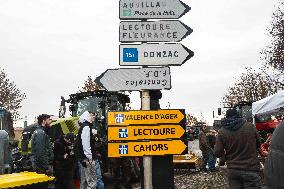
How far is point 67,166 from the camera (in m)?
10.6

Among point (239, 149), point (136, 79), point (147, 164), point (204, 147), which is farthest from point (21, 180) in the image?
point (204, 147)

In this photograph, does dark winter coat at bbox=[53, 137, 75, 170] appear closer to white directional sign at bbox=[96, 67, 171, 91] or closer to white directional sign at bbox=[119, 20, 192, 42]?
white directional sign at bbox=[96, 67, 171, 91]

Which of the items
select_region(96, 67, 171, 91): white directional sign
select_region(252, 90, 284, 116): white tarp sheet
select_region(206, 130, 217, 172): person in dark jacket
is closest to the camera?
select_region(96, 67, 171, 91): white directional sign

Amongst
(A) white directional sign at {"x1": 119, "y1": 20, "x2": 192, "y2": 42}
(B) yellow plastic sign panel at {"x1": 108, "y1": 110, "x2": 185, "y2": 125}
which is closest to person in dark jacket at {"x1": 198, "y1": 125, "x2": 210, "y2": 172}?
(B) yellow plastic sign panel at {"x1": 108, "y1": 110, "x2": 185, "y2": 125}

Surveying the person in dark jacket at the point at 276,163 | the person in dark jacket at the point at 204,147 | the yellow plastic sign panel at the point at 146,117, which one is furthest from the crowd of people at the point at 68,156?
the person in dark jacket at the point at 204,147

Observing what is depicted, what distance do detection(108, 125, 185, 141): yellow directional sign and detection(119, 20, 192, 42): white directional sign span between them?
1.22 meters

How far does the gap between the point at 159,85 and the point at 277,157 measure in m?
3.46

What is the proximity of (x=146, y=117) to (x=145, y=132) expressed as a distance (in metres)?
0.21

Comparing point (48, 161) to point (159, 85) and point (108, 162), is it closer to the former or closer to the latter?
point (108, 162)

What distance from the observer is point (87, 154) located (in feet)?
29.4

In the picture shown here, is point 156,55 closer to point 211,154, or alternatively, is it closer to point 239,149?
point 239,149

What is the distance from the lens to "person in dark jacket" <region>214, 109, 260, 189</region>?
6.39m

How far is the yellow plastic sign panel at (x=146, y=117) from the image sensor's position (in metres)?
6.19

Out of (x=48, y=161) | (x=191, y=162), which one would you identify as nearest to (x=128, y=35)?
(x=48, y=161)
